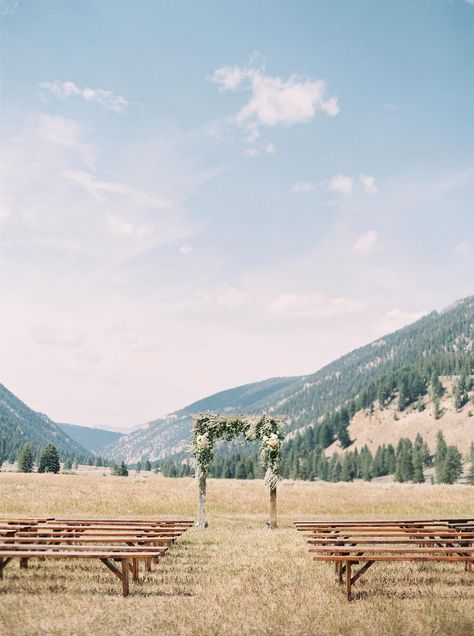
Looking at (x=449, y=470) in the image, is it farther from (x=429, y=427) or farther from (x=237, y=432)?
(x=237, y=432)

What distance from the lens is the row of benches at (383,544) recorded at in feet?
32.2

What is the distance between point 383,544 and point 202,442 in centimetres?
1147

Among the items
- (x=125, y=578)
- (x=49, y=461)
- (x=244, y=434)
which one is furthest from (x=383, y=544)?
(x=49, y=461)

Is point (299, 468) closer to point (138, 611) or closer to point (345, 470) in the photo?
point (345, 470)

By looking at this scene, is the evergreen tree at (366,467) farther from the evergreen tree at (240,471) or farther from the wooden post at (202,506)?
the wooden post at (202,506)

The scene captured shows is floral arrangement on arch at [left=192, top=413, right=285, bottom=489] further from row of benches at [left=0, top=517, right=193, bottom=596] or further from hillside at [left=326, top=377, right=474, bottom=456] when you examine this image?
hillside at [left=326, top=377, right=474, bottom=456]

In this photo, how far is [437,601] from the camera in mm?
9516

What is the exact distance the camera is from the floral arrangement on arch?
22.6m

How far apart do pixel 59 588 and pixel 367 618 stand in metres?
6.40

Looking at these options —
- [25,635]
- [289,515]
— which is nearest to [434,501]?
[289,515]

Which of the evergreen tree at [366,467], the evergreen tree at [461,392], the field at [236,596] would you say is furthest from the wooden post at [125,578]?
the evergreen tree at [461,392]

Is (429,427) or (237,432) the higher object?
(237,432)

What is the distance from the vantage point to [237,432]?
2336 cm

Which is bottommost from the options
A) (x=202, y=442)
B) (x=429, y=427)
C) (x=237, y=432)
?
(x=202, y=442)
